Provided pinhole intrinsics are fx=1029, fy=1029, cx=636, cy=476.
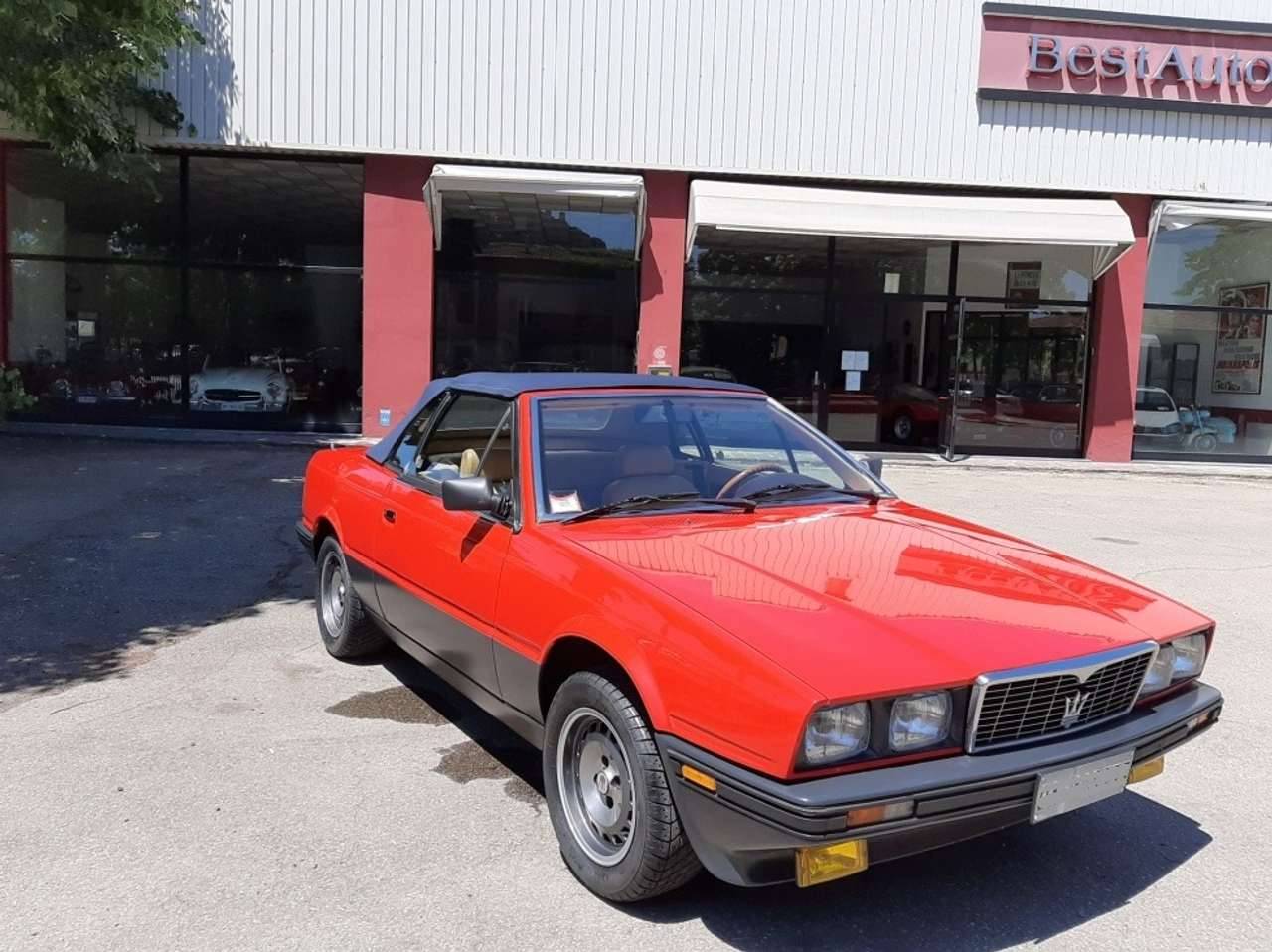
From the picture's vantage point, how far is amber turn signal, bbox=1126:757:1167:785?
9.64ft

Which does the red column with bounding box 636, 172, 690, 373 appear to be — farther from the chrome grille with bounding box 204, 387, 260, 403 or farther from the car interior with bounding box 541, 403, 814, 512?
the car interior with bounding box 541, 403, 814, 512

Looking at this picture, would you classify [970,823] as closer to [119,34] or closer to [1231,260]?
[119,34]

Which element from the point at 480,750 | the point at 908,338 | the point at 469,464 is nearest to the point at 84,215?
the point at 908,338

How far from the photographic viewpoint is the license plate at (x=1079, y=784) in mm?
2662

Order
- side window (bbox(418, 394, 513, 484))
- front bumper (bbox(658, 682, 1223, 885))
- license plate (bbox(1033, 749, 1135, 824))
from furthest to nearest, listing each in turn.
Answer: side window (bbox(418, 394, 513, 484)) < license plate (bbox(1033, 749, 1135, 824)) < front bumper (bbox(658, 682, 1223, 885))

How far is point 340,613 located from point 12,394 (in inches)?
240

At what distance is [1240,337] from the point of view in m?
16.3

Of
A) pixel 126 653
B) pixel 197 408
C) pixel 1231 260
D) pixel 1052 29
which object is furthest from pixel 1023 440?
pixel 126 653

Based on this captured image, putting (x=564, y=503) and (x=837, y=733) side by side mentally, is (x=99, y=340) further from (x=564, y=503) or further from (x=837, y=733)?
(x=837, y=733)

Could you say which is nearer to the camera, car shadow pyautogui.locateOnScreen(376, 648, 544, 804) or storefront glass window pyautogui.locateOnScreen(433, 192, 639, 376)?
car shadow pyautogui.locateOnScreen(376, 648, 544, 804)

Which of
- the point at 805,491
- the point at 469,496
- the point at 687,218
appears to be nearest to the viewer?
the point at 469,496

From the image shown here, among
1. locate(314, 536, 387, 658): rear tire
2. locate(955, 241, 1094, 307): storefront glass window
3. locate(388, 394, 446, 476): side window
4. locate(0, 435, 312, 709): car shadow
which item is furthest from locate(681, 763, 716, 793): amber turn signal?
locate(955, 241, 1094, 307): storefront glass window

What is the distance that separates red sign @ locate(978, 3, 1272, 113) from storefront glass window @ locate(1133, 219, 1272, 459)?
2228mm

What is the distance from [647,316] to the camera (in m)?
15.0
